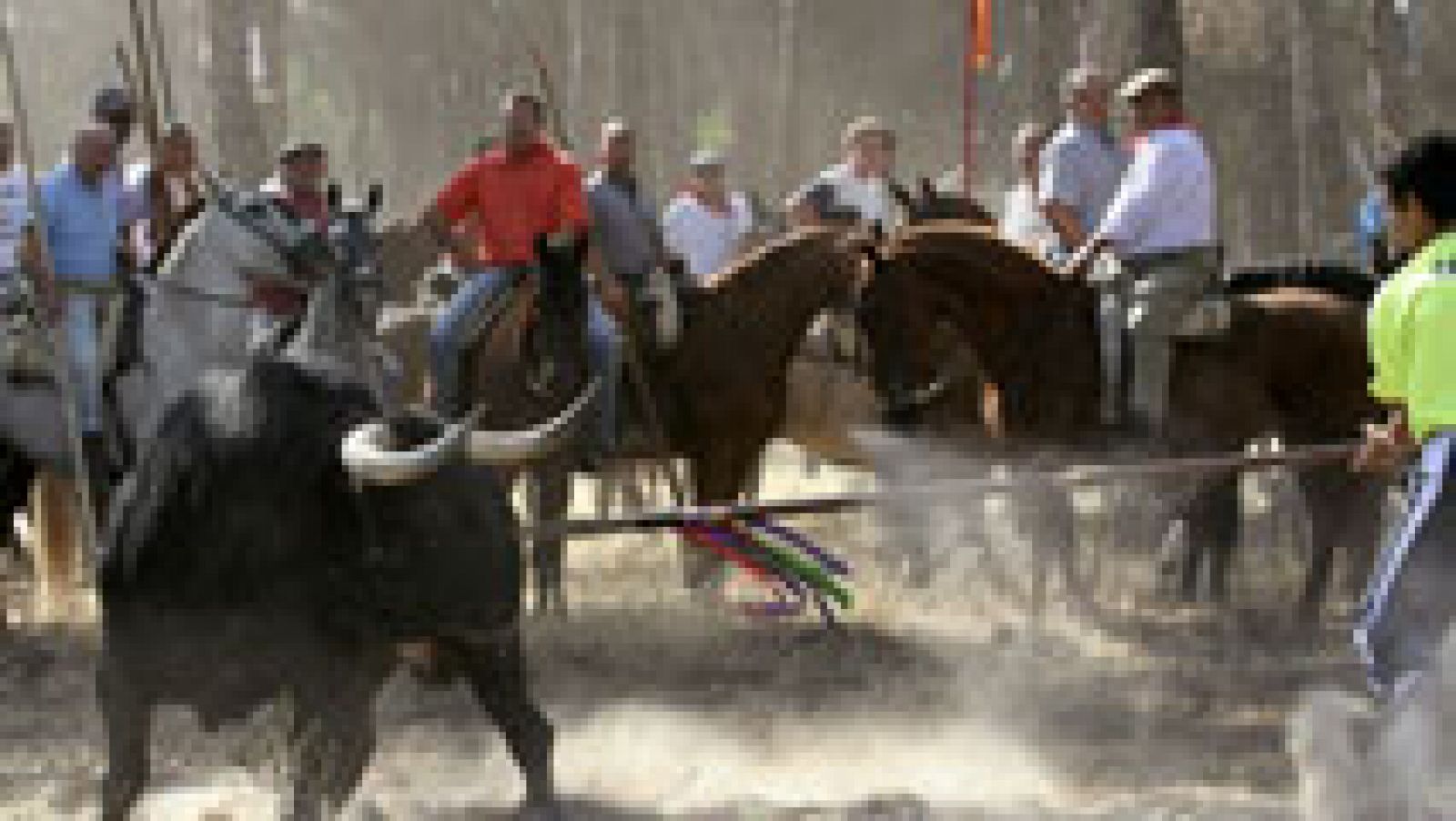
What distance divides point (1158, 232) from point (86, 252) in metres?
5.42

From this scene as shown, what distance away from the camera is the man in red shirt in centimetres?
1208

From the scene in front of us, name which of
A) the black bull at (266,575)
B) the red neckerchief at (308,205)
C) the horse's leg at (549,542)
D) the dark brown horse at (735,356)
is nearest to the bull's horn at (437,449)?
the black bull at (266,575)

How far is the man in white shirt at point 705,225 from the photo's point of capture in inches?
612

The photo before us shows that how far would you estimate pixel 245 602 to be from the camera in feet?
23.9

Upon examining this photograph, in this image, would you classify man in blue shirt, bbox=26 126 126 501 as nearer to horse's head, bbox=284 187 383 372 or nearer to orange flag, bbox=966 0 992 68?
horse's head, bbox=284 187 383 372

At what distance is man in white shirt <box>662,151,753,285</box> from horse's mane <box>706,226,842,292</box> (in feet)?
6.96

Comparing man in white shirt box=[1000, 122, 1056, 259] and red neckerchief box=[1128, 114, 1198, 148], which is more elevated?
red neckerchief box=[1128, 114, 1198, 148]

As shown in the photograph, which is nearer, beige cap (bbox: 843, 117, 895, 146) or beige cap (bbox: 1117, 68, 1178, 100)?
beige cap (bbox: 1117, 68, 1178, 100)

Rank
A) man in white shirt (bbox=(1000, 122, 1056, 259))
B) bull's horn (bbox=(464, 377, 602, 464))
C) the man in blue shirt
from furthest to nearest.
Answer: man in white shirt (bbox=(1000, 122, 1056, 259)) → the man in blue shirt → bull's horn (bbox=(464, 377, 602, 464))

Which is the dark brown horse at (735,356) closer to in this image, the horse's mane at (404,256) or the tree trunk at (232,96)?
the horse's mane at (404,256)

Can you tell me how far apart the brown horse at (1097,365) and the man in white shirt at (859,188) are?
1.75m

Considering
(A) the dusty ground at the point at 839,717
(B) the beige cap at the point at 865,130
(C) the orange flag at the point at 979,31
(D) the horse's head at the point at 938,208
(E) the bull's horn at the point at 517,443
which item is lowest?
(A) the dusty ground at the point at 839,717

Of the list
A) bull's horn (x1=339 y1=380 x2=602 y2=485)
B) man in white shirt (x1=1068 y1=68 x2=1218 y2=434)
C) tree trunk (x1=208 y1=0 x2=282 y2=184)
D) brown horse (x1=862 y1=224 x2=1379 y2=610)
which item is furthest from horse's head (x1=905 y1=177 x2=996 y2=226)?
tree trunk (x1=208 y1=0 x2=282 y2=184)

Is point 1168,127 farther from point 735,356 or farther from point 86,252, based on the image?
point 86,252
